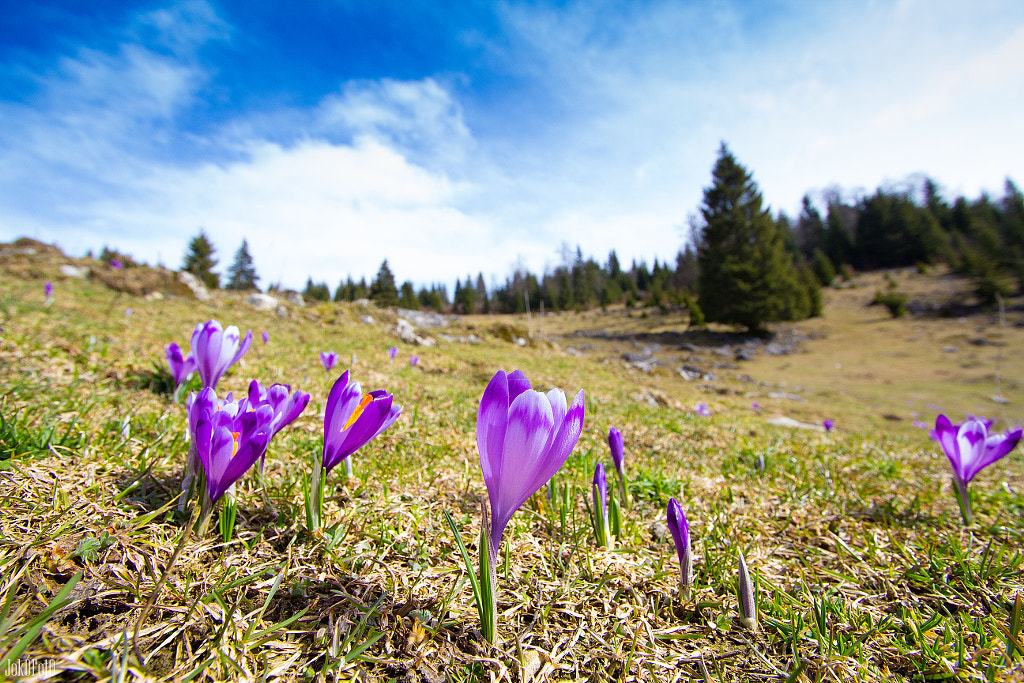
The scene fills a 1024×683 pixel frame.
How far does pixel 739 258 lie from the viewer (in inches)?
1017

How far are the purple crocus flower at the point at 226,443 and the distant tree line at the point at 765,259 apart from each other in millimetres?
14825

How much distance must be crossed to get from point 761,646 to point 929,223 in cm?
5933

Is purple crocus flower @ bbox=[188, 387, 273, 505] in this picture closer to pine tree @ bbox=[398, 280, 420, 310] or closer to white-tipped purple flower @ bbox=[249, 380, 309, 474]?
white-tipped purple flower @ bbox=[249, 380, 309, 474]

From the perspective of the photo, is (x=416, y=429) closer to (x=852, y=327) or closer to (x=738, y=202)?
(x=738, y=202)

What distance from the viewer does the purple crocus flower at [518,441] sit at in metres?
0.98

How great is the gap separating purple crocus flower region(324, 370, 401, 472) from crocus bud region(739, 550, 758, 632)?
1209 millimetres

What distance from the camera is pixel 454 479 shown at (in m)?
2.14

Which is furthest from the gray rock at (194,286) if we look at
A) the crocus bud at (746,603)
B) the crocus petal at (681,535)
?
the crocus bud at (746,603)

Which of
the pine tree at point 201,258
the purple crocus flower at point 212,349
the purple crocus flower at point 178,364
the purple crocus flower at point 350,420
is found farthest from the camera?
the pine tree at point 201,258

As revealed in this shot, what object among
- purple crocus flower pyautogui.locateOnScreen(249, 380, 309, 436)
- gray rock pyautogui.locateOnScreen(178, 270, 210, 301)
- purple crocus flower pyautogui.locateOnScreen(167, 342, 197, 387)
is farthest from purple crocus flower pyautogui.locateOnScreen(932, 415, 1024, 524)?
gray rock pyautogui.locateOnScreen(178, 270, 210, 301)

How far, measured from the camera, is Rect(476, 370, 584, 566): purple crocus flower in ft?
3.21

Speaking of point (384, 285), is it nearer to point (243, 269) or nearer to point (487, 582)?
point (243, 269)

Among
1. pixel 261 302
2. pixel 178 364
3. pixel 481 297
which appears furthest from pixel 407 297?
pixel 178 364

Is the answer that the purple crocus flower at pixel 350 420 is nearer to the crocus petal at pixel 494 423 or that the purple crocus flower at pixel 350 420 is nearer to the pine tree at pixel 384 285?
the crocus petal at pixel 494 423
